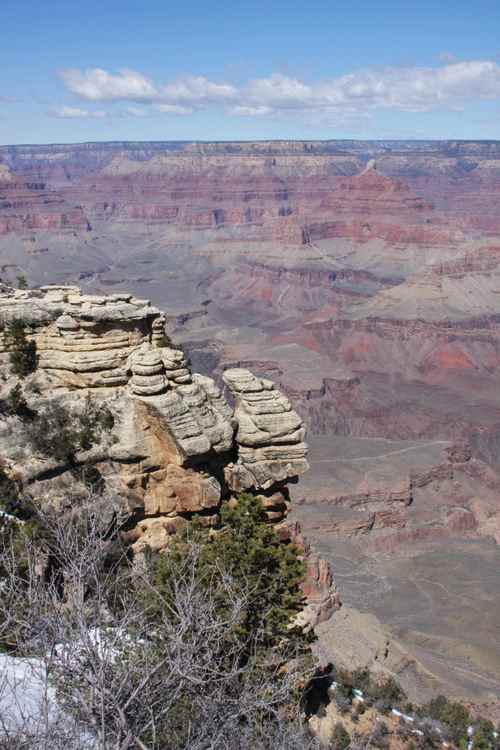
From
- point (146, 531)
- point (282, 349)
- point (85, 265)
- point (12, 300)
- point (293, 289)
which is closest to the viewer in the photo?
point (146, 531)

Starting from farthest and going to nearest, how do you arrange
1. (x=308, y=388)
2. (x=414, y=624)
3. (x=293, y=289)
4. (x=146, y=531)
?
(x=293, y=289) < (x=308, y=388) < (x=414, y=624) < (x=146, y=531)

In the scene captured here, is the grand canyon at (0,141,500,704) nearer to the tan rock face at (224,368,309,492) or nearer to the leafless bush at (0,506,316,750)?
the tan rock face at (224,368,309,492)

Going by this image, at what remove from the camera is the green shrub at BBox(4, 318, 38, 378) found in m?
18.5

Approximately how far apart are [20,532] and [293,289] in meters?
145

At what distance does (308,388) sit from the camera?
88.8m

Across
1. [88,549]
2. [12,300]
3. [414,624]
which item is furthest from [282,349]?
[88,549]

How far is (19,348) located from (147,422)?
165 inches


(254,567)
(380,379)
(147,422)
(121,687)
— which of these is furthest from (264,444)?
(380,379)

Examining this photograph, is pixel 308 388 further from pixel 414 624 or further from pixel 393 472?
pixel 414 624

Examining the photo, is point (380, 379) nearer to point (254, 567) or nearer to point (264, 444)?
point (264, 444)

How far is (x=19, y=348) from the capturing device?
18562 millimetres

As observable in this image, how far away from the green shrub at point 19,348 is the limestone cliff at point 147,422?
17cm

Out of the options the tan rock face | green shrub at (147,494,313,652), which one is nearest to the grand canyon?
the tan rock face

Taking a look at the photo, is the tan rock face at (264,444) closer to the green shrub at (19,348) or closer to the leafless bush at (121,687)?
the green shrub at (19,348)
